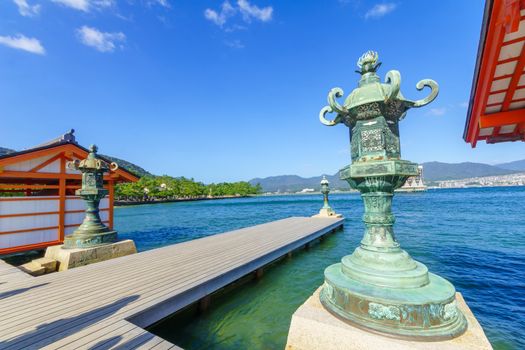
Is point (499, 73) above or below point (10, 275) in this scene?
above

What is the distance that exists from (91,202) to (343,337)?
7.63 m

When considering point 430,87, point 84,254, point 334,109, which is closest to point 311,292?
point 334,109

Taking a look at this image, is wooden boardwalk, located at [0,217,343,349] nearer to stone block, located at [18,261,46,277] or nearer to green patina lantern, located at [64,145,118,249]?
green patina lantern, located at [64,145,118,249]

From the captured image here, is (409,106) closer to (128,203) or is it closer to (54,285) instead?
(54,285)

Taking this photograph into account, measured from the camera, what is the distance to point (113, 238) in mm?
6809

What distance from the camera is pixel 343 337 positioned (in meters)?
2.19

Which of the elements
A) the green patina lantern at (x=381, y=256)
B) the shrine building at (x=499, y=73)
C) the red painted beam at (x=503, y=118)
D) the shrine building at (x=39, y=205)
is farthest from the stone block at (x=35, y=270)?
the red painted beam at (x=503, y=118)

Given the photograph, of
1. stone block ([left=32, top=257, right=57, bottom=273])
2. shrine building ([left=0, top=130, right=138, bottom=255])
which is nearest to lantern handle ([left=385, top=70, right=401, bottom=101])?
stone block ([left=32, top=257, right=57, bottom=273])

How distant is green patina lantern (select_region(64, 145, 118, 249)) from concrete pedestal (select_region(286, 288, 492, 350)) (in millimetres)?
6467

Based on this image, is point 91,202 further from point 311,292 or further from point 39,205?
point 311,292

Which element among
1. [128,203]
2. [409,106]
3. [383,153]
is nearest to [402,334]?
[383,153]

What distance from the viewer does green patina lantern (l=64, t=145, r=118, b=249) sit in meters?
6.22

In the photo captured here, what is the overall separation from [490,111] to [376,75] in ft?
12.7

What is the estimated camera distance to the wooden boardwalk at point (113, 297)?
2643 millimetres
